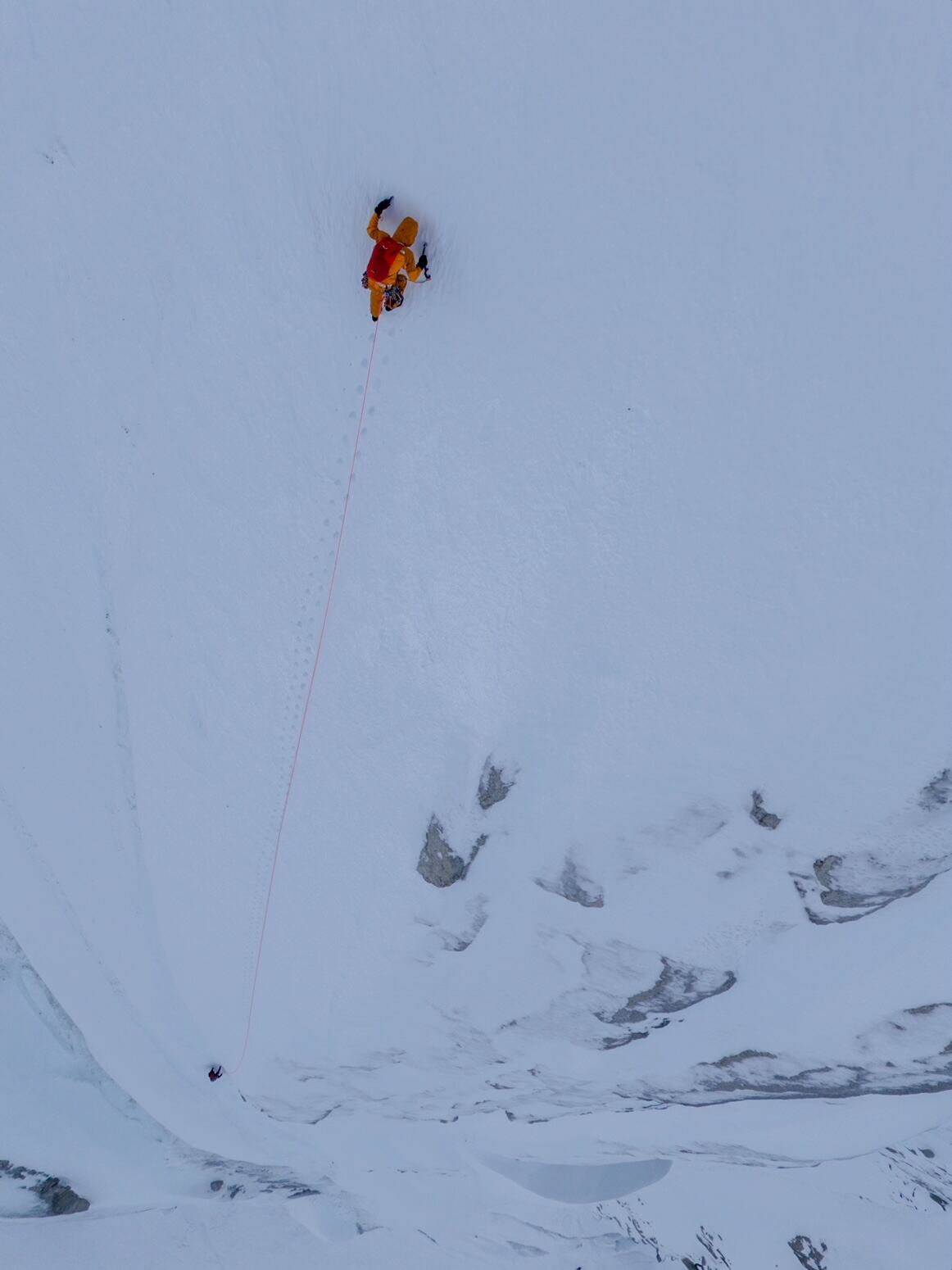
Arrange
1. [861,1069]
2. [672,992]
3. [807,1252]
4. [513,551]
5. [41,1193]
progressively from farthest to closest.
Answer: [41,1193]
[807,1252]
[861,1069]
[672,992]
[513,551]

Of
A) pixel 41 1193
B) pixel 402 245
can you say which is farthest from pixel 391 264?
pixel 41 1193

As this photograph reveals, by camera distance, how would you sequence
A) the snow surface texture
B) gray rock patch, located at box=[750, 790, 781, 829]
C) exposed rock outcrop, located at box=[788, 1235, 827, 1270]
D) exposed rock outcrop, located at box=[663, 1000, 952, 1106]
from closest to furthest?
the snow surface texture
gray rock patch, located at box=[750, 790, 781, 829]
exposed rock outcrop, located at box=[663, 1000, 952, 1106]
exposed rock outcrop, located at box=[788, 1235, 827, 1270]

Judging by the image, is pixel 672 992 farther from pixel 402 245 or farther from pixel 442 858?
pixel 402 245

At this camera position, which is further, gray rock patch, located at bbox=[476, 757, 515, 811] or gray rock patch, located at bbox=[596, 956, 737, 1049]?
gray rock patch, located at bbox=[596, 956, 737, 1049]

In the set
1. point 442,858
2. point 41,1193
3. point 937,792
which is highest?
point 937,792

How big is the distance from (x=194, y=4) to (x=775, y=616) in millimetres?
6388

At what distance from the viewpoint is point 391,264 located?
Result: 4832 millimetres

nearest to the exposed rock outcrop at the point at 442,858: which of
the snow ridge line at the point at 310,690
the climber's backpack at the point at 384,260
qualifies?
the snow ridge line at the point at 310,690

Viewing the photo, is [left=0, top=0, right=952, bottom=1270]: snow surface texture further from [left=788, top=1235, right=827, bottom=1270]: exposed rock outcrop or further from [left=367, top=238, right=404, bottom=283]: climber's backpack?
[left=788, top=1235, right=827, bottom=1270]: exposed rock outcrop

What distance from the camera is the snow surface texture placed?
4.77 meters

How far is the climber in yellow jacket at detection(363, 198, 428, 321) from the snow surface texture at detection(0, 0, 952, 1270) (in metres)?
0.25

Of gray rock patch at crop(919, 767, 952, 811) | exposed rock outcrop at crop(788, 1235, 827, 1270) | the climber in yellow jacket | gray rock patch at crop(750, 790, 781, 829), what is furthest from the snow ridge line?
exposed rock outcrop at crop(788, 1235, 827, 1270)

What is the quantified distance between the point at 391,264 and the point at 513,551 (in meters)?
2.26

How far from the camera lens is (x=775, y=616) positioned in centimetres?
527
